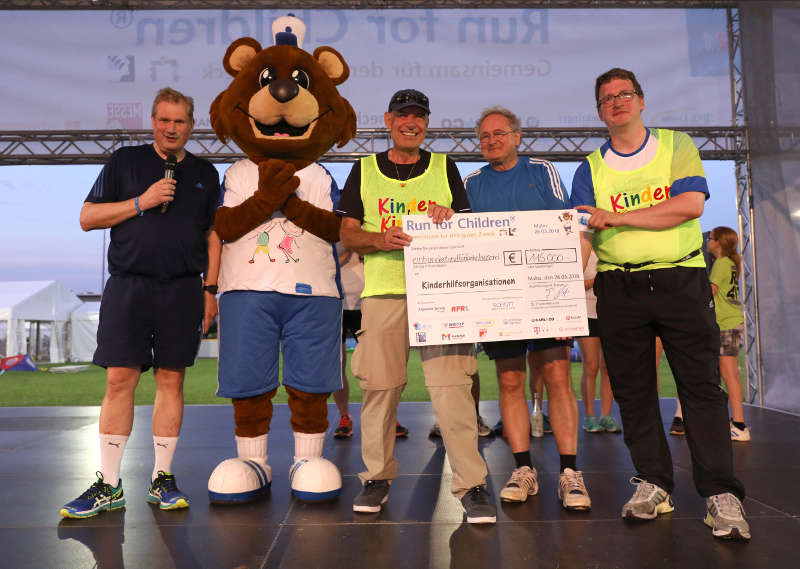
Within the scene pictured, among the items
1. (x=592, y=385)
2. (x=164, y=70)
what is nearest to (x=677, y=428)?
(x=592, y=385)

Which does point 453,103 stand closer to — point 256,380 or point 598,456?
point 598,456

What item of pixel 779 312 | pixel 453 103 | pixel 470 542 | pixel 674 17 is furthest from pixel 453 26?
pixel 470 542

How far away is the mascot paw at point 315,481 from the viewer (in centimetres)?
263

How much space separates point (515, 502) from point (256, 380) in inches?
50.2

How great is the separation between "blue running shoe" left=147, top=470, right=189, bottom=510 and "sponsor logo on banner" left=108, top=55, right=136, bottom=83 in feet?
18.6

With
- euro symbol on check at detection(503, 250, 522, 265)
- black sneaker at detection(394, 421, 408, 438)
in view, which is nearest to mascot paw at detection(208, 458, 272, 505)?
euro symbol on check at detection(503, 250, 522, 265)

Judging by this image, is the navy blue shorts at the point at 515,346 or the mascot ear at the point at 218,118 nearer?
the navy blue shorts at the point at 515,346

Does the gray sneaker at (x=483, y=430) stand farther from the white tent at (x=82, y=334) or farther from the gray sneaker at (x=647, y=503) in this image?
the white tent at (x=82, y=334)

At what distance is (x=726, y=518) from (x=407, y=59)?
6034 mm

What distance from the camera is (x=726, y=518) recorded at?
7.01 ft

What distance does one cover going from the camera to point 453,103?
22.8 ft

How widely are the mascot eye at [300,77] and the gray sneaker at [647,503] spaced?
2.29 metres

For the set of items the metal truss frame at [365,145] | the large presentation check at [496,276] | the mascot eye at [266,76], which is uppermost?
the metal truss frame at [365,145]

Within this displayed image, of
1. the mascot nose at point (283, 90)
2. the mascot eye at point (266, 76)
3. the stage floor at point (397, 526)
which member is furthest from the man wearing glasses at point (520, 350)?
the mascot eye at point (266, 76)
